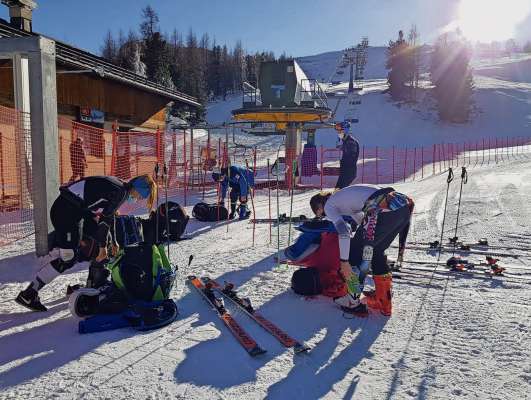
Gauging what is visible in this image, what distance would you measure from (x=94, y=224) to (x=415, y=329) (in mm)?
3427

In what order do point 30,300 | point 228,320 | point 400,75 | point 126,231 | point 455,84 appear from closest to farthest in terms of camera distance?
point 228,320 < point 30,300 < point 126,231 < point 455,84 < point 400,75

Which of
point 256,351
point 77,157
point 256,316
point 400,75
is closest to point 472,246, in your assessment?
point 256,316

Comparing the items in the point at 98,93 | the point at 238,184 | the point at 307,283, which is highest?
the point at 98,93

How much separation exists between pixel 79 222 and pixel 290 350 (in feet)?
8.31

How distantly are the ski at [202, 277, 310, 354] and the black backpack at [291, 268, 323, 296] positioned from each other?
2.10 ft

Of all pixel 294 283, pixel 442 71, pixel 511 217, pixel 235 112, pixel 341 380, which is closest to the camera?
pixel 341 380

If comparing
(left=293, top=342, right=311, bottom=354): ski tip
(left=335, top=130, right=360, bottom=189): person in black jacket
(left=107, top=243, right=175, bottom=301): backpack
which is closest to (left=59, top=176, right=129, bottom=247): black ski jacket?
(left=107, top=243, right=175, bottom=301): backpack

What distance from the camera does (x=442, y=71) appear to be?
4631 centimetres

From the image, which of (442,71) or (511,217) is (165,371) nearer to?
(511,217)

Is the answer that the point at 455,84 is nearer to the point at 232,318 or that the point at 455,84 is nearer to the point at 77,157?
the point at 77,157

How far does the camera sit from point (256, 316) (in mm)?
4266

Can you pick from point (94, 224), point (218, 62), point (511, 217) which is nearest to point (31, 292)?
Answer: point (94, 224)

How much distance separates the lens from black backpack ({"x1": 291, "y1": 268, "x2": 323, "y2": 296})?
4824 millimetres

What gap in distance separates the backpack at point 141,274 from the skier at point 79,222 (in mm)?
391
